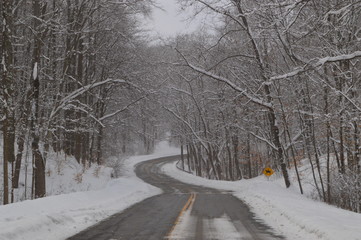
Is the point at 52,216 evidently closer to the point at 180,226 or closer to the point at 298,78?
the point at 180,226

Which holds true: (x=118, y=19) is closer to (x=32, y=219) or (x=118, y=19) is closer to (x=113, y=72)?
(x=113, y=72)

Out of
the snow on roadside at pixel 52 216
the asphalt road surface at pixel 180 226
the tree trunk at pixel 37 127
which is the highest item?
the tree trunk at pixel 37 127

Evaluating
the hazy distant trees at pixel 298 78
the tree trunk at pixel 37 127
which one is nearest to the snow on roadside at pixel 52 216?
the tree trunk at pixel 37 127

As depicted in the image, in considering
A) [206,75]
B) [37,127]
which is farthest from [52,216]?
[206,75]

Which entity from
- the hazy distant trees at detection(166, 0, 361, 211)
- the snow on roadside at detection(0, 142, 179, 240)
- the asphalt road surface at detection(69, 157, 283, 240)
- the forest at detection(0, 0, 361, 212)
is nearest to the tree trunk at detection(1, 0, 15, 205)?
the forest at detection(0, 0, 361, 212)

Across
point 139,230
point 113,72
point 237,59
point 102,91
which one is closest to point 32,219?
point 139,230

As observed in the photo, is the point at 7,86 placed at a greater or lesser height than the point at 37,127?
greater

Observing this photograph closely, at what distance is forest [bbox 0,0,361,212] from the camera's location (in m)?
12.6

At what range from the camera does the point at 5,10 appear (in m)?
13.2

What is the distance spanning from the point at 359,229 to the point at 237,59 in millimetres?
20815

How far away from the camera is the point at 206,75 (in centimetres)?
2241

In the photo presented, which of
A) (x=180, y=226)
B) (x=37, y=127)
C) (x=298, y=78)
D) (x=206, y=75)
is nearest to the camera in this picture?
(x=180, y=226)

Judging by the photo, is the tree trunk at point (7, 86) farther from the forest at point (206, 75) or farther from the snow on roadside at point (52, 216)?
the snow on roadside at point (52, 216)

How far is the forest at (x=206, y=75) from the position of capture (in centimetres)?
1260
